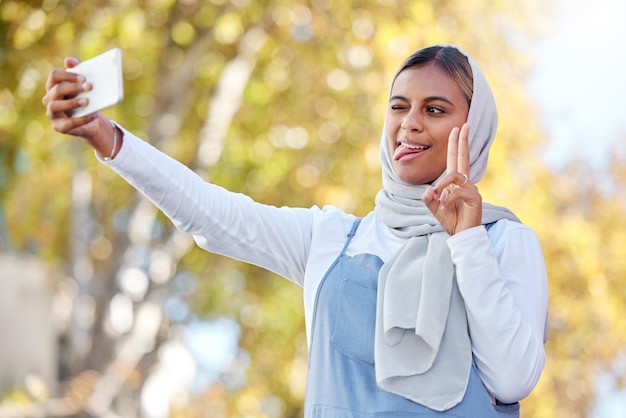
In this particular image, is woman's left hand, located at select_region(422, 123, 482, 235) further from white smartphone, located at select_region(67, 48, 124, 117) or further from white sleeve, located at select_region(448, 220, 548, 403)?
white smartphone, located at select_region(67, 48, 124, 117)

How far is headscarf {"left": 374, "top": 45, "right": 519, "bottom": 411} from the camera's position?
201cm

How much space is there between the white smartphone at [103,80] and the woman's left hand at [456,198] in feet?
1.97

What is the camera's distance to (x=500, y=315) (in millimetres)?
1946

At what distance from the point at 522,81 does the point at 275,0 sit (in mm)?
2985

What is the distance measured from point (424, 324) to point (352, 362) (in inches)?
6.7

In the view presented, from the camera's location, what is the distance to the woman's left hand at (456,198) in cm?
199

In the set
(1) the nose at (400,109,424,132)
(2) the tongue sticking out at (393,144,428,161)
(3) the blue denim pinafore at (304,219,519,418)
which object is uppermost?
(1) the nose at (400,109,424,132)

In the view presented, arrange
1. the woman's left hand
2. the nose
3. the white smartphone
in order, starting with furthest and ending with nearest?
the nose, the woman's left hand, the white smartphone

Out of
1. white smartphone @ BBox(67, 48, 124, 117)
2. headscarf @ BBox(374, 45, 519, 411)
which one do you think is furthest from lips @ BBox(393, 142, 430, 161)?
white smartphone @ BBox(67, 48, 124, 117)

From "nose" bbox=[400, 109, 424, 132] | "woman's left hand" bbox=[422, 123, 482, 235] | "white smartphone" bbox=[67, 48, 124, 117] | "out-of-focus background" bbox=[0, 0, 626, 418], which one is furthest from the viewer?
"out-of-focus background" bbox=[0, 0, 626, 418]

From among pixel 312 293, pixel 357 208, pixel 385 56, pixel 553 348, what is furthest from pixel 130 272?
pixel 312 293

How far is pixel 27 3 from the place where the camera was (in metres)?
6.65

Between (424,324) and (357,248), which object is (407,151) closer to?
(357,248)

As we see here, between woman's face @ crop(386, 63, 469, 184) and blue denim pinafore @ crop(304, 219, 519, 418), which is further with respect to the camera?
woman's face @ crop(386, 63, 469, 184)
